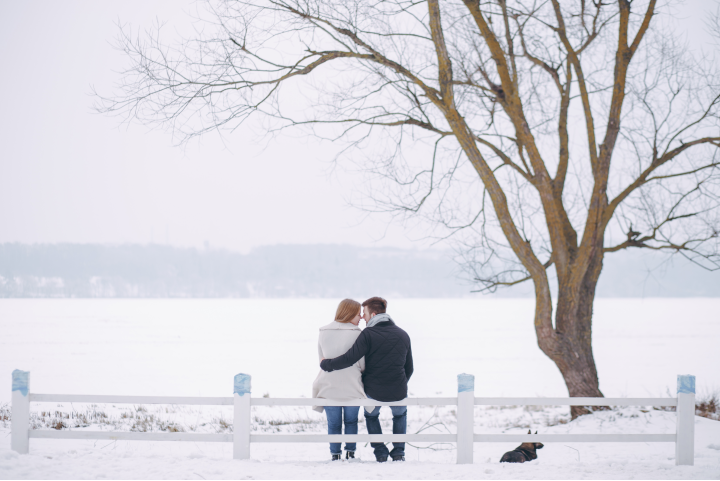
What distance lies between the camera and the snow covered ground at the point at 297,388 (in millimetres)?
5438

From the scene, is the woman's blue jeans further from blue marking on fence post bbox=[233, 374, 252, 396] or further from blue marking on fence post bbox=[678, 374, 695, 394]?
blue marking on fence post bbox=[678, 374, 695, 394]

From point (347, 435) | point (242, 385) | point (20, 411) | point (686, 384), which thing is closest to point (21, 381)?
point (20, 411)

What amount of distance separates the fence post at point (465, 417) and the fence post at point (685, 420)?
207cm

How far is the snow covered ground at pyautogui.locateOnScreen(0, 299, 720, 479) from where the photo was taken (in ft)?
17.8

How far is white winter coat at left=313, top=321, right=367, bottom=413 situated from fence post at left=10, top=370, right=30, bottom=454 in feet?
9.51

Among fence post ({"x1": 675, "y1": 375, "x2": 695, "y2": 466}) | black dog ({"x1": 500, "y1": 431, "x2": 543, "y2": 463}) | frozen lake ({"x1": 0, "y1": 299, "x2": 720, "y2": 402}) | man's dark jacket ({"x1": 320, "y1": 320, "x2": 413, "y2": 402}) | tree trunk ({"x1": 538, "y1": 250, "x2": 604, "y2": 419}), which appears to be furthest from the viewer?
frozen lake ({"x1": 0, "y1": 299, "x2": 720, "y2": 402})

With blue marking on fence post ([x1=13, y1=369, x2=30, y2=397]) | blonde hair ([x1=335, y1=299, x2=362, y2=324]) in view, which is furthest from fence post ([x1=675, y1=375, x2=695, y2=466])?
blue marking on fence post ([x1=13, y1=369, x2=30, y2=397])

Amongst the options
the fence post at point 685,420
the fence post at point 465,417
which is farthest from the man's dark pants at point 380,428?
the fence post at point 685,420

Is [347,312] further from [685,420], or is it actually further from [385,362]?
[685,420]

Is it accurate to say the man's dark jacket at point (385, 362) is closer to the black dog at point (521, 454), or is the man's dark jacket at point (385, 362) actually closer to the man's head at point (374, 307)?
the man's head at point (374, 307)

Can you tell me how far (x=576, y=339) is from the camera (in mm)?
9523

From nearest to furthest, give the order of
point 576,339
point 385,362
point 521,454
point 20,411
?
point 385,362, point 20,411, point 521,454, point 576,339

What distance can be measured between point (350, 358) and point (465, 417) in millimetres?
1310

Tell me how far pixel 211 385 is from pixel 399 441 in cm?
1338
